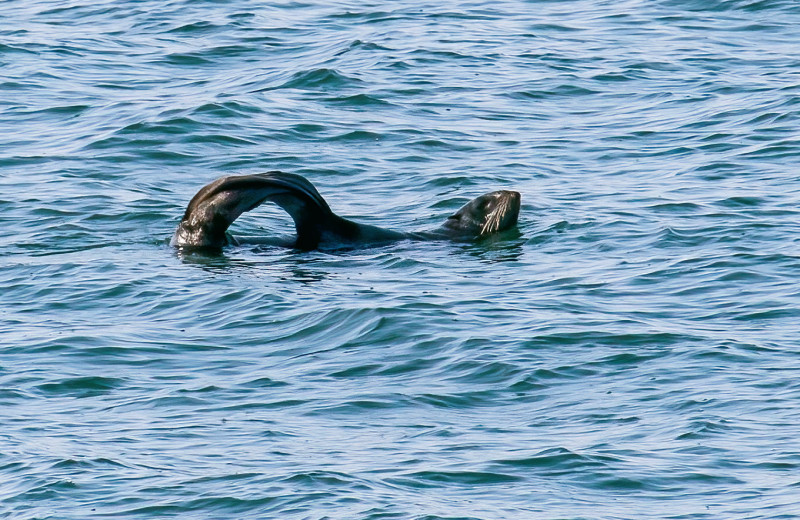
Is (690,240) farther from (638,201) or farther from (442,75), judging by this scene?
(442,75)

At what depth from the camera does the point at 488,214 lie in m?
13.3

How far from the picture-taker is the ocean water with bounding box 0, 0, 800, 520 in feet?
27.2

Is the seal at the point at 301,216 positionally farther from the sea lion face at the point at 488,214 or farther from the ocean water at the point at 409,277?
the ocean water at the point at 409,277

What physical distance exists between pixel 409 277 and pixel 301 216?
3.54 feet

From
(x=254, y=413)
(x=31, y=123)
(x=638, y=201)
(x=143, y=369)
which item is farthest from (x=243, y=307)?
(x=31, y=123)

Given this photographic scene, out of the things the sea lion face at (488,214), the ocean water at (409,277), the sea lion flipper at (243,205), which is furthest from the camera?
the sea lion face at (488,214)

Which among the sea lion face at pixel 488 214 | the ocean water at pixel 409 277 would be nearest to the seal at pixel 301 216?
the sea lion face at pixel 488 214

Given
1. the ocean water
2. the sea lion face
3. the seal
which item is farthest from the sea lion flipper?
the sea lion face

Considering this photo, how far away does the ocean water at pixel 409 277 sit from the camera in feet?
27.2

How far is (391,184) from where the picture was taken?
15008mm

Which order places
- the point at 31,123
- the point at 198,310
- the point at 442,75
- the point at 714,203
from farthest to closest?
the point at 442,75 → the point at 31,123 → the point at 714,203 → the point at 198,310

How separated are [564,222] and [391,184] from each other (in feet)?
6.82

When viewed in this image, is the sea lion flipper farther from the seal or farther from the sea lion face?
the sea lion face

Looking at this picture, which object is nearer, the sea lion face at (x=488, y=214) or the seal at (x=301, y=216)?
the seal at (x=301, y=216)
